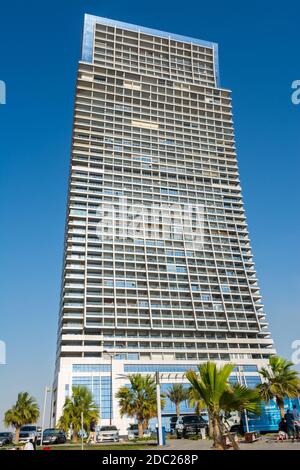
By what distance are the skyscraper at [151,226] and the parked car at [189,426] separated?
45522 mm

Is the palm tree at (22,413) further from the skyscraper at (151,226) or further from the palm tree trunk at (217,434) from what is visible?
the palm tree trunk at (217,434)

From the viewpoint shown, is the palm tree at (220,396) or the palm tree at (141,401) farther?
the palm tree at (141,401)

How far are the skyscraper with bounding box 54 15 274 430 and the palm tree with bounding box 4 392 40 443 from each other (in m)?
24.7

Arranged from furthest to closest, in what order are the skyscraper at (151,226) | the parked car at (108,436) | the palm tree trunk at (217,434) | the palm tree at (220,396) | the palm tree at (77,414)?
1. the skyscraper at (151,226)
2. the palm tree at (77,414)
3. the parked car at (108,436)
4. the palm tree trunk at (217,434)
5. the palm tree at (220,396)

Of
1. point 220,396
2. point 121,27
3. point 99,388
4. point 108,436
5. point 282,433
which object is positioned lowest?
point 108,436

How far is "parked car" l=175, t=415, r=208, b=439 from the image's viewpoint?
30297mm

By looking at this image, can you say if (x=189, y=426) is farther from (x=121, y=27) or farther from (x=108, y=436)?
(x=121, y=27)

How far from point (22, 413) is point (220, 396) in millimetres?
44099

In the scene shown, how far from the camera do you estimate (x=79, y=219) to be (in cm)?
9662

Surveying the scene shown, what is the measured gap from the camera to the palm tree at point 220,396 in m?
11.3

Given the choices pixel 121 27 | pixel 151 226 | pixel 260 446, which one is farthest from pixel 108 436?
pixel 121 27

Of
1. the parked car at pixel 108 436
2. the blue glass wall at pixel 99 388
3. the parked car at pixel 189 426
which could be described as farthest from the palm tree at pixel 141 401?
the blue glass wall at pixel 99 388

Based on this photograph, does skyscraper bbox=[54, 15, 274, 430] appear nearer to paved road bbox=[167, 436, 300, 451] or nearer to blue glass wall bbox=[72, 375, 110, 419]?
blue glass wall bbox=[72, 375, 110, 419]

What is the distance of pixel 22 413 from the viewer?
47.6 metres
